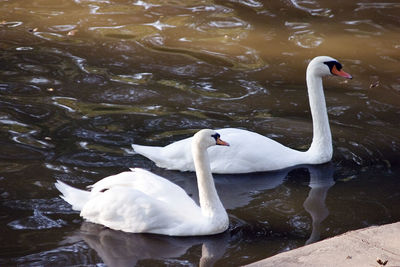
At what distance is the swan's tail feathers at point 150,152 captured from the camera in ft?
23.9

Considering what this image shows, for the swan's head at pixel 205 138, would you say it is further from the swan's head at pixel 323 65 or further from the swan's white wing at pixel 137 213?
the swan's head at pixel 323 65

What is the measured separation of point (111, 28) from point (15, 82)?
2834 mm

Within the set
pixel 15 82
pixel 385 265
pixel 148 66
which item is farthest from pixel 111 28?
pixel 385 265

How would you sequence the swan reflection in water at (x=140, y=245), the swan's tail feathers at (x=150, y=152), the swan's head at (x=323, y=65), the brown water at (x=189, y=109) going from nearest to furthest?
the swan reflection in water at (x=140, y=245)
the brown water at (x=189, y=109)
the swan's tail feathers at (x=150, y=152)
the swan's head at (x=323, y=65)

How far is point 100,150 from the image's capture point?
747 cm

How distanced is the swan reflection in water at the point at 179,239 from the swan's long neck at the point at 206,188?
20cm

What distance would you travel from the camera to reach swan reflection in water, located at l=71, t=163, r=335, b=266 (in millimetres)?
5715

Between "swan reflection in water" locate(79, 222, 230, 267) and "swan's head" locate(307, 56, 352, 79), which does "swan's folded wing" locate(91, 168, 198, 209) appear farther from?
"swan's head" locate(307, 56, 352, 79)

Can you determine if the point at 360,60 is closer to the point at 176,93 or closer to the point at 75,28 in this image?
the point at 176,93

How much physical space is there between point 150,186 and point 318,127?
2187mm

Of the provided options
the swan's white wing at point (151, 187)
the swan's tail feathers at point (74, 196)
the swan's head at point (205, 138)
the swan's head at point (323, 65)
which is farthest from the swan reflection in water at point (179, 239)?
the swan's head at point (323, 65)

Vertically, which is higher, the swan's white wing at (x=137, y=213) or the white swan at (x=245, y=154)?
the swan's white wing at (x=137, y=213)

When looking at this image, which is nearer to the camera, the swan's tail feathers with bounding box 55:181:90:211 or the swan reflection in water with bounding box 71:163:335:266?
the swan reflection in water with bounding box 71:163:335:266

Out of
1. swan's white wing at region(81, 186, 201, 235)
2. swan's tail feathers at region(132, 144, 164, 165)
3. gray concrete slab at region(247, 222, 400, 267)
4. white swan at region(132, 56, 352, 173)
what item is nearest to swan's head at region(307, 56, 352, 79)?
white swan at region(132, 56, 352, 173)
